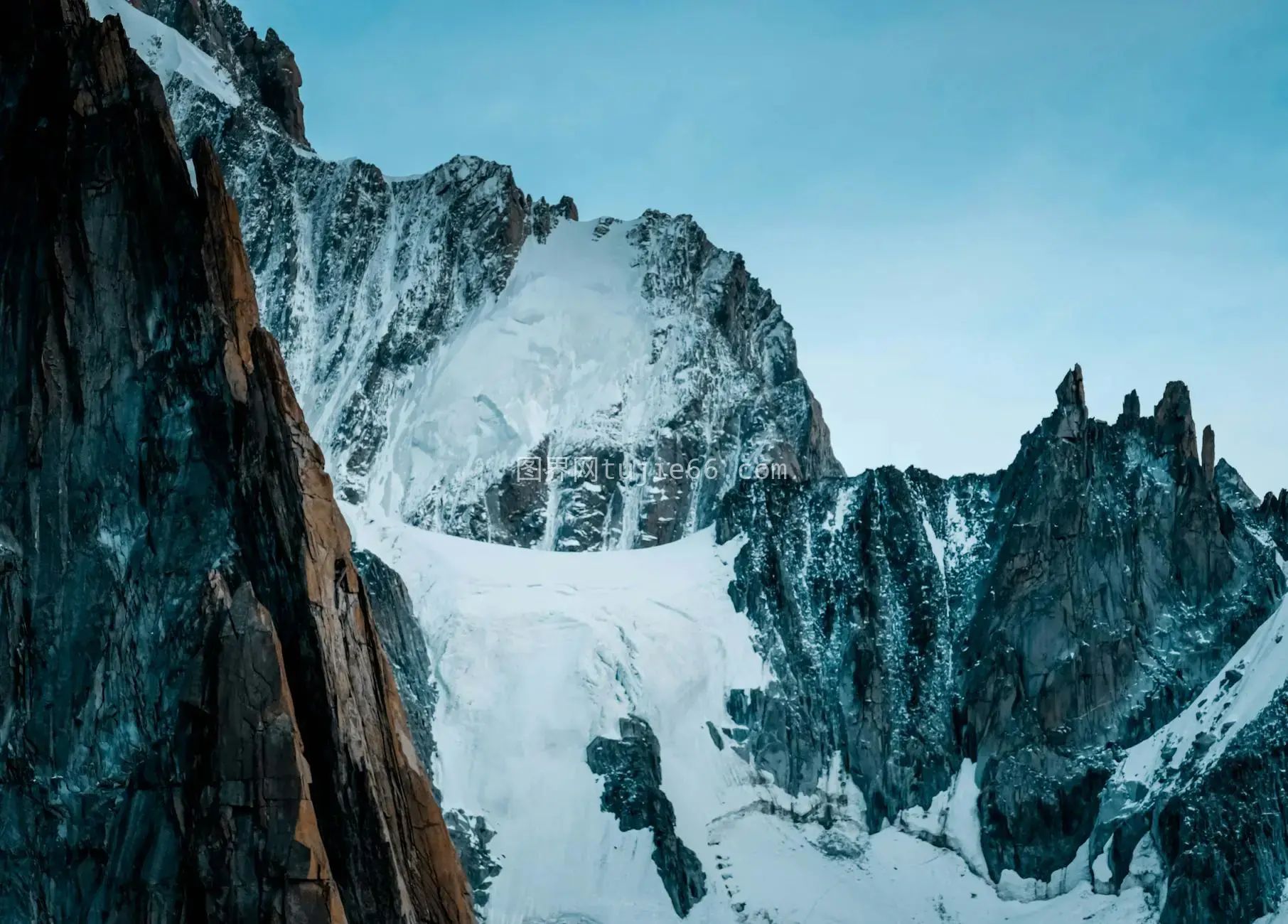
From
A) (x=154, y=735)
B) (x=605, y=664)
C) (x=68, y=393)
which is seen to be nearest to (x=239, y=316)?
(x=68, y=393)

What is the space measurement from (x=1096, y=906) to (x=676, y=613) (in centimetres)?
3748

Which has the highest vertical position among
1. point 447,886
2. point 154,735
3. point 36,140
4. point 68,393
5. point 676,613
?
point 676,613

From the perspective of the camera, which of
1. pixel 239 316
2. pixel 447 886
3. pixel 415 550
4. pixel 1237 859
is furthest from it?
pixel 415 550

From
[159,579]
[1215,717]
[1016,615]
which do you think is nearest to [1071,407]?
[1016,615]

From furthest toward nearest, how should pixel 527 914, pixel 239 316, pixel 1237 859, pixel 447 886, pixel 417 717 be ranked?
pixel 417 717
pixel 527 914
pixel 1237 859
pixel 239 316
pixel 447 886

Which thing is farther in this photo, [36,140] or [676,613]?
[676,613]

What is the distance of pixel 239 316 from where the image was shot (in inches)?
2393

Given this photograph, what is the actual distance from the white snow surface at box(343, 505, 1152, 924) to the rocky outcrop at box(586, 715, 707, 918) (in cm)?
67

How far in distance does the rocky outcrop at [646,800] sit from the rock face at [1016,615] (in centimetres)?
935

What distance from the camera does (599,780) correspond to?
461ft

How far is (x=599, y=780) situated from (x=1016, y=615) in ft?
98.2

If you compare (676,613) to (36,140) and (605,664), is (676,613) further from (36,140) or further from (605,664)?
(36,140)

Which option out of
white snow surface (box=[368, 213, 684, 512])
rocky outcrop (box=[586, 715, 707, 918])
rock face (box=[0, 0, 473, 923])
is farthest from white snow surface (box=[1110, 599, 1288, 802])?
rock face (box=[0, 0, 473, 923])

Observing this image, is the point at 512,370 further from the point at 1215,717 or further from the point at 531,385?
the point at 1215,717
